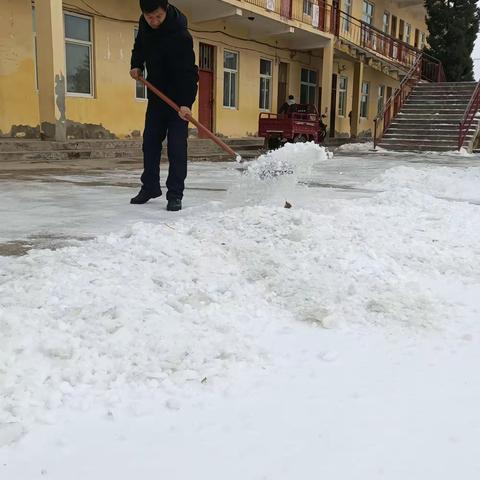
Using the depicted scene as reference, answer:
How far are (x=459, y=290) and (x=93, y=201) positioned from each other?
10.3 ft

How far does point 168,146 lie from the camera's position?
427 centimetres

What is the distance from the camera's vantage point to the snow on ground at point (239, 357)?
4.52ft

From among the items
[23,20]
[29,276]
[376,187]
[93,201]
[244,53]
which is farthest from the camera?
[244,53]

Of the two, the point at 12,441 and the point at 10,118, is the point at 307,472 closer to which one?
the point at 12,441

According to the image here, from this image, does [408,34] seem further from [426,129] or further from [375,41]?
[426,129]

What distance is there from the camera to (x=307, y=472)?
132 centimetres

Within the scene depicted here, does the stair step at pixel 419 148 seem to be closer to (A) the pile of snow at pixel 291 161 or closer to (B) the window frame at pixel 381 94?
(B) the window frame at pixel 381 94

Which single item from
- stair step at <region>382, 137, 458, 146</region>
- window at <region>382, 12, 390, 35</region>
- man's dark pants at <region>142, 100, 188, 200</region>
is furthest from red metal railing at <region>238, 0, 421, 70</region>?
man's dark pants at <region>142, 100, 188, 200</region>

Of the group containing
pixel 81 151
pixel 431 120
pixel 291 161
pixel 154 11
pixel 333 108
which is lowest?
pixel 81 151

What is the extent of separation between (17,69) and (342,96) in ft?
49.1

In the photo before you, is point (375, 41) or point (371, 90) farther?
point (371, 90)

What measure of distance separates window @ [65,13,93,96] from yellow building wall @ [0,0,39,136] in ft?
3.41

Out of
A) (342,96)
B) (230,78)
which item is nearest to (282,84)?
(230,78)

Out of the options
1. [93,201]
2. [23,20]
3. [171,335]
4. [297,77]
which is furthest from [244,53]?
[171,335]
